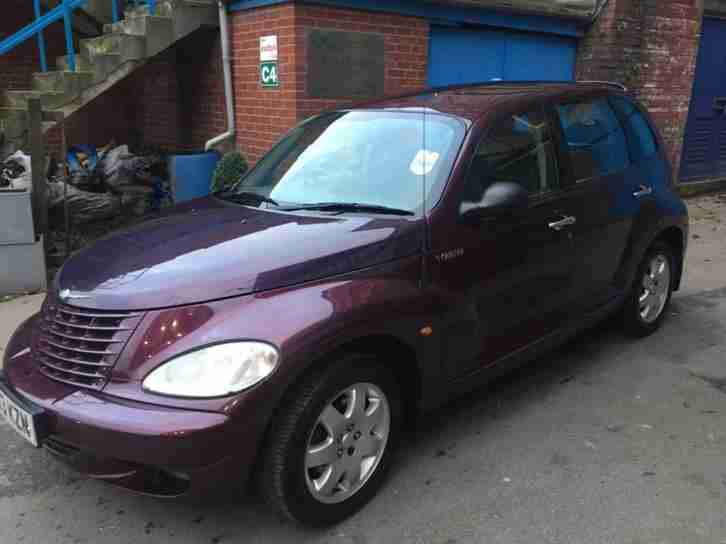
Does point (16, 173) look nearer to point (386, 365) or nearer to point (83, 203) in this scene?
point (83, 203)

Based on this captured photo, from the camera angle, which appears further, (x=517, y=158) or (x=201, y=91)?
(x=201, y=91)

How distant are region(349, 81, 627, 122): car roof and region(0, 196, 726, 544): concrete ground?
→ 5.39 feet

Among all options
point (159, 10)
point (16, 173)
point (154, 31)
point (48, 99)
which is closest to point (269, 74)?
point (154, 31)

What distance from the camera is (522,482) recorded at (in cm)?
312

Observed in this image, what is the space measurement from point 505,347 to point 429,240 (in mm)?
840

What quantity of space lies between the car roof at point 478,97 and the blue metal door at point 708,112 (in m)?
6.64

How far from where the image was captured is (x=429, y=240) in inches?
119

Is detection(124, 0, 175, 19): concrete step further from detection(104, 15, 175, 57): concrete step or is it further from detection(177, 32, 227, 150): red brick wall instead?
detection(177, 32, 227, 150): red brick wall

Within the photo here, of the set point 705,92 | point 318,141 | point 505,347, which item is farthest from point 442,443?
point 705,92

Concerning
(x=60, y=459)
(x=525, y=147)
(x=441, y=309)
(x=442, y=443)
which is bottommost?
(x=442, y=443)

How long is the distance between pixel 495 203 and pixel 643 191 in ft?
5.79

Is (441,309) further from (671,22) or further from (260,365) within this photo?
(671,22)

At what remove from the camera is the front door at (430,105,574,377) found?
3.14 metres

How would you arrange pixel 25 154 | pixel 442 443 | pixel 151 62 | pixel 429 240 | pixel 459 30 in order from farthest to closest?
1. pixel 151 62
2. pixel 459 30
3. pixel 25 154
4. pixel 442 443
5. pixel 429 240
